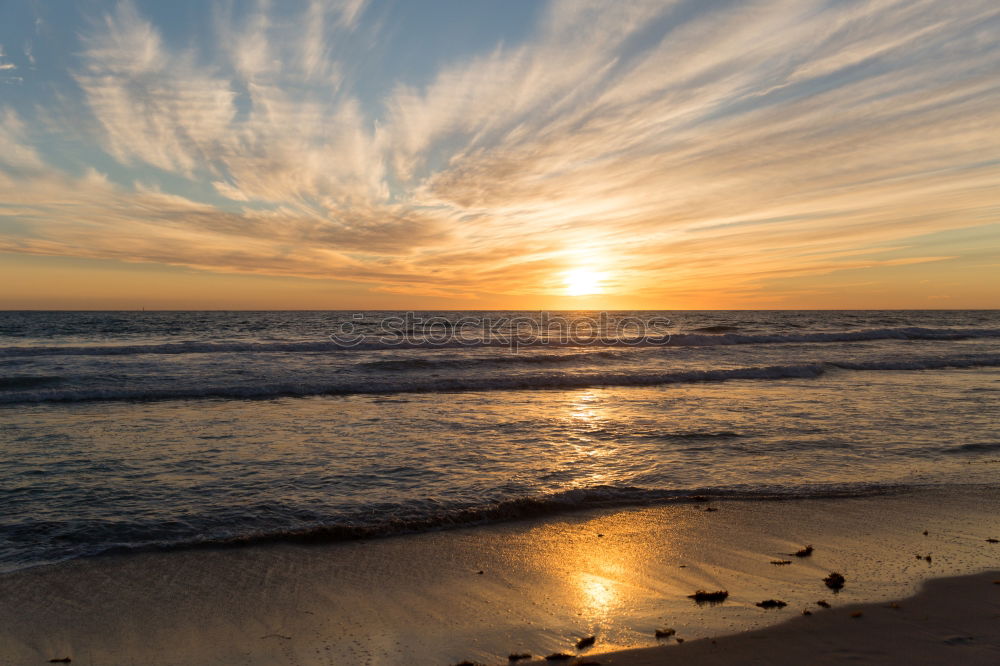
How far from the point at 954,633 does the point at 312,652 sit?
189 inches

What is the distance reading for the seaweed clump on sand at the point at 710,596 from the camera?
4598 mm

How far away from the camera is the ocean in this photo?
6.68 metres

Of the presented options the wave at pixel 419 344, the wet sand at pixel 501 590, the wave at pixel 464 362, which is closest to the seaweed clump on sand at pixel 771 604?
the wet sand at pixel 501 590

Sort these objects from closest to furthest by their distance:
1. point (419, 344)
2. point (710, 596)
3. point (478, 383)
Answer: point (710, 596), point (478, 383), point (419, 344)

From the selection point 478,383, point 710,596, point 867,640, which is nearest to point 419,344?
point 478,383

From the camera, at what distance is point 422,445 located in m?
10.2

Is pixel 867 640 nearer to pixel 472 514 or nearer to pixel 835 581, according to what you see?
pixel 835 581

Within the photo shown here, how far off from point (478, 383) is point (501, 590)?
14375 mm

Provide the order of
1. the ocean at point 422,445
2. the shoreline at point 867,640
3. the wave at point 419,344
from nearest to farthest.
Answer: the shoreline at point 867,640 → the ocean at point 422,445 → the wave at point 419,344

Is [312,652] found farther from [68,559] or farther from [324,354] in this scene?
[324,354]

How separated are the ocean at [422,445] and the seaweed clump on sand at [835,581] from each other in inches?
92.0

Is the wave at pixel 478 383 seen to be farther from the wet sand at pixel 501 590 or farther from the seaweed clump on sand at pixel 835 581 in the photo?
the seaweed clump on sand at pixel 835 581

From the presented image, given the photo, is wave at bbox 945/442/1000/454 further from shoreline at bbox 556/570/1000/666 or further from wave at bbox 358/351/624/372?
wave at bbox 358/351/624/372

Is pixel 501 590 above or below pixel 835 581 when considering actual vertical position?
below
